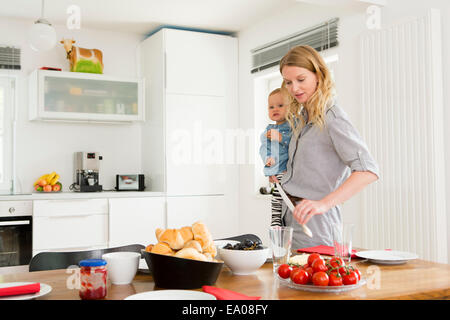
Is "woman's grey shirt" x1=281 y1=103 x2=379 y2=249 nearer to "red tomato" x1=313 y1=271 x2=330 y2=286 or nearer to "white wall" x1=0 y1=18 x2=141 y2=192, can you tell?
"red tomato" x1=313 y1=271 x2=330 y2=286

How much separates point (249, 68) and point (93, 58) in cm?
141

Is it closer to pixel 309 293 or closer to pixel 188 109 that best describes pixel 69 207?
pixel 188 109

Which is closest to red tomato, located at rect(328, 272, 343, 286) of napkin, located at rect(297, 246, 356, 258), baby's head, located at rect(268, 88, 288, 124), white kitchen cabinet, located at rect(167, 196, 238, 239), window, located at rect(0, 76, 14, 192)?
napkin, located at rect(297, 246, 356, 258)

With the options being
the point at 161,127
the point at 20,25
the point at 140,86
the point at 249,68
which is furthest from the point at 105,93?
the point at 249,68

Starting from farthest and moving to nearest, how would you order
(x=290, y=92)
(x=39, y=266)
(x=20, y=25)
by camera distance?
1. (x=20, y=25)
2. (x=290, y=92)
3. (x=39, y=266)

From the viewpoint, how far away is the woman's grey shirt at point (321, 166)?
1.71 metres

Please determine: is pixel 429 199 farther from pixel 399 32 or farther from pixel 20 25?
pixel 20 25

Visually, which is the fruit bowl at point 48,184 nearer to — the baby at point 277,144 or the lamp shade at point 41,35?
the lamp shade at point 41,35

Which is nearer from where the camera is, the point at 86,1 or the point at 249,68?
the point at 86,1

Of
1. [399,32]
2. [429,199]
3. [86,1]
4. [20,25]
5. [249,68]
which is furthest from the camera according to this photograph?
[249,68]

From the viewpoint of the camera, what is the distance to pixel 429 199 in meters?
2.60

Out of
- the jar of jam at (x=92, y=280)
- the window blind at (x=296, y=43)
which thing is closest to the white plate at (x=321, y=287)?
the jar of jam at (x=92, y=280)

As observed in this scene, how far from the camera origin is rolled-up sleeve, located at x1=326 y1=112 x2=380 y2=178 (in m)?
1.61

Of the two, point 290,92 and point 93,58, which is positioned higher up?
point 93,58
